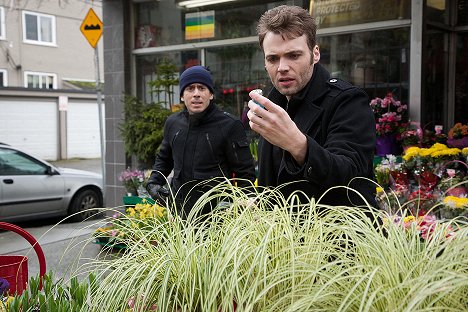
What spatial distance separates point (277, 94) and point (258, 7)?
5.63 metres

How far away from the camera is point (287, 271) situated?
1.53 meters

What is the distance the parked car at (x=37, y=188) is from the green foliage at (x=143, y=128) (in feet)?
4.25

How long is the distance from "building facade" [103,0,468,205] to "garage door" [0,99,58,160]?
12.6m

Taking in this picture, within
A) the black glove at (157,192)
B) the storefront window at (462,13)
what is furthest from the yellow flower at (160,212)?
the storefront window at (462,13)

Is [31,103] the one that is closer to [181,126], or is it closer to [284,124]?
[181,126]

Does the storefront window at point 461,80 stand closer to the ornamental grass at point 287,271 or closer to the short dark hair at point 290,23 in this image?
the short dark hair at point 290,23

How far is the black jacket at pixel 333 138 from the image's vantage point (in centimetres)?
187

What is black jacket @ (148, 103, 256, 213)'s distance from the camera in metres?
3.81

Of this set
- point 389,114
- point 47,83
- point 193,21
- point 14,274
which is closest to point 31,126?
point 47,83

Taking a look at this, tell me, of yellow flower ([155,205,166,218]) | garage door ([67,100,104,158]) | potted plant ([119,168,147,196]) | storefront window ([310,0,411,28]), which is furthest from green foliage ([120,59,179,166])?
garage door ([67,100,104,158])

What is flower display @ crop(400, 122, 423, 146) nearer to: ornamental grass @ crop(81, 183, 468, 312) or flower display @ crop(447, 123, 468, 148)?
flower display @ crop(447, 123, 468, 148)

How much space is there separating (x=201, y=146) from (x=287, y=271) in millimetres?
2364

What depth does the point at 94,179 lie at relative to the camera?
10031 millimetres

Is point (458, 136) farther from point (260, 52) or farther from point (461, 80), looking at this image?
point (260, 52)
